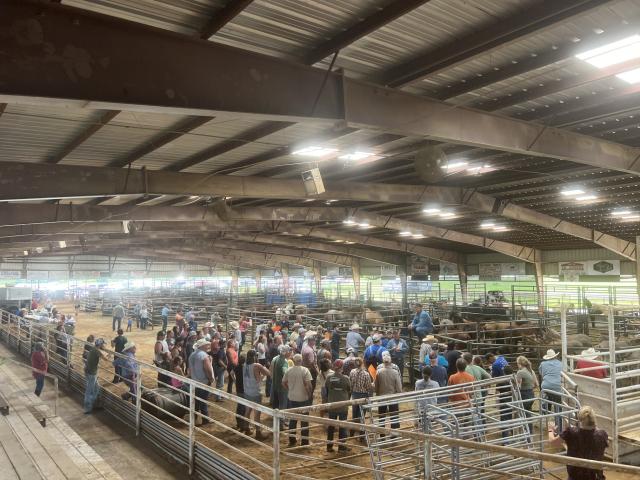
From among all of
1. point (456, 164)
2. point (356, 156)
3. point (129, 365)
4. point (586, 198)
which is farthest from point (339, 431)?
point (586, 198)

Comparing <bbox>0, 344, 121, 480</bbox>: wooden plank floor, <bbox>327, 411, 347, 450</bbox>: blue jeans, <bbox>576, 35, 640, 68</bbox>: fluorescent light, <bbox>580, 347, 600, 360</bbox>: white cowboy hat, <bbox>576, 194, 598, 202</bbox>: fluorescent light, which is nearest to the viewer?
<bbox>576, 35, 640, 68</bbox>: fluorescent light

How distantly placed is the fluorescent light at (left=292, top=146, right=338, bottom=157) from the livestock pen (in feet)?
15.9

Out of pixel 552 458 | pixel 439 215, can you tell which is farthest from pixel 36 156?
pixel 439 215

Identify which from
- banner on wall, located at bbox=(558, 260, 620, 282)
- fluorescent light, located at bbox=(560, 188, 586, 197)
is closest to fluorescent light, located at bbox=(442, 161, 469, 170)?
fluorescent light, located at bbox=(560, 188, 586, 197)

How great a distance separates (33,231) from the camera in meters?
17.9

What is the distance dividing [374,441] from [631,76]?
249 inches

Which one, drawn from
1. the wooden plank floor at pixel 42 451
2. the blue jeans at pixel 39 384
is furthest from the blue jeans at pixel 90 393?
the blue jeans at pixel 39 384

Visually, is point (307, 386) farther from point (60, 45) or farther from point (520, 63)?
point (60, 45)

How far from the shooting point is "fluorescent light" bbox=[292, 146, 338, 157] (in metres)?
9.98

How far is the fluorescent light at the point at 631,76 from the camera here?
271 inches

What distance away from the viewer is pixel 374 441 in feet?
23.9

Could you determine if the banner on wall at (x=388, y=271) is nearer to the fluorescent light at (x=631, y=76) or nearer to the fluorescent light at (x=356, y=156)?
the fluorescent light at (x=356, y=156)

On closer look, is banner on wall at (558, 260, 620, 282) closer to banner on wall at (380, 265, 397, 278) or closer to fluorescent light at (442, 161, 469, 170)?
banner on wall at (380, 265, 397, 278)

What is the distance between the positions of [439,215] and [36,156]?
15.5m
